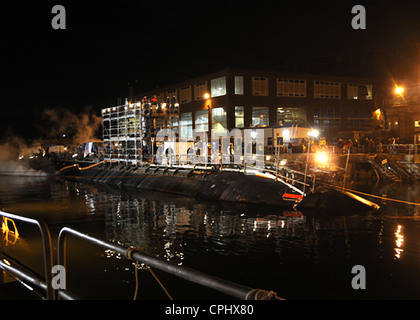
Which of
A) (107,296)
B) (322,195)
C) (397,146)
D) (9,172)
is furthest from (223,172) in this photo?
(9,172)

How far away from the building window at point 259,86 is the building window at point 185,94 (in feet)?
43.3

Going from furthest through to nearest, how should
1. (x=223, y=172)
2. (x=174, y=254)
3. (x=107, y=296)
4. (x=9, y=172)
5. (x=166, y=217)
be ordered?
(x=9, y=172)
(x=223, y=172)
(x=166, y=217)
(x=174, y=254)
(x=107, y=296)

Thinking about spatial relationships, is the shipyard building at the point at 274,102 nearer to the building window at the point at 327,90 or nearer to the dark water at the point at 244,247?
the building window at the point at 327,90

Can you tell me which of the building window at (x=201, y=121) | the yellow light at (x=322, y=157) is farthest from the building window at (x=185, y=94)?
the yellow light at (x=322, y=157)

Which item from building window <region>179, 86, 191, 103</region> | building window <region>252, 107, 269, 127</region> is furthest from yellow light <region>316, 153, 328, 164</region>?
building window <region>179, 86, 191, 103</region>

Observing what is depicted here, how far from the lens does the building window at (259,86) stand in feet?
215

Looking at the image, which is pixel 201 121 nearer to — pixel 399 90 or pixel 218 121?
pixel 218 121

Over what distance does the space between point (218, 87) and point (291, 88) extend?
13315 mm

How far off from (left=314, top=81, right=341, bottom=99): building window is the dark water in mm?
48492

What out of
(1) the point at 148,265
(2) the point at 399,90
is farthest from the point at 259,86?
(1) the point at 148,265
